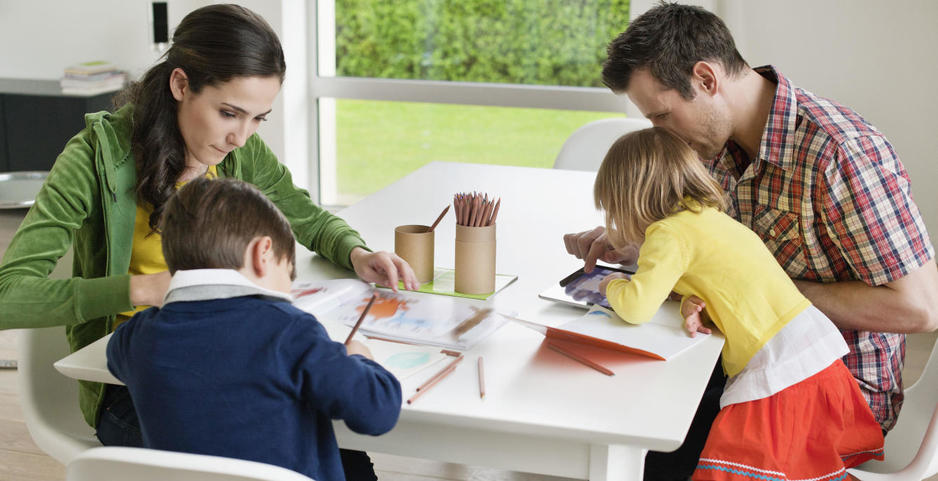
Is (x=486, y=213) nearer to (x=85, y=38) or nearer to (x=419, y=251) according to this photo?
(x=419, y=251)

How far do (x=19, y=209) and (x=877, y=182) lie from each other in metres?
4.67

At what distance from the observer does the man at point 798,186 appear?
1.70m

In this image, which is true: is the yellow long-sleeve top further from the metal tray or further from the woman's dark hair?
the metal tray

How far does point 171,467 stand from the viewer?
992mm

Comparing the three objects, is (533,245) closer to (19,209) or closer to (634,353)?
(634,353)

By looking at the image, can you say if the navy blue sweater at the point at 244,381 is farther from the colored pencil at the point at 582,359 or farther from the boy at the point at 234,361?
the colored pencil at the point at 582,359

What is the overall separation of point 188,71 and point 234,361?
739 mm

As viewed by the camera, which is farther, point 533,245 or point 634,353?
point 533,245

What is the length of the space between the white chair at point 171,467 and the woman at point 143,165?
23.1 inches

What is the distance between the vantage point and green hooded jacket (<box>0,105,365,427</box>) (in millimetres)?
1513

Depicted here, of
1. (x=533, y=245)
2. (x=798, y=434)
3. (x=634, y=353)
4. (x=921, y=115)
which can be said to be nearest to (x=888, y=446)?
(x=798, y=434)

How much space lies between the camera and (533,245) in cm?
215

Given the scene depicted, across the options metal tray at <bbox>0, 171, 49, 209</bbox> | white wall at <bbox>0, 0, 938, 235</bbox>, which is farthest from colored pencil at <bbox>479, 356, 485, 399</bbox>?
metal tray at <bbox>0, 171, 49, 209</bbox>

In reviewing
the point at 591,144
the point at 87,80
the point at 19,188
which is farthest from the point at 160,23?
the point at 591,144
